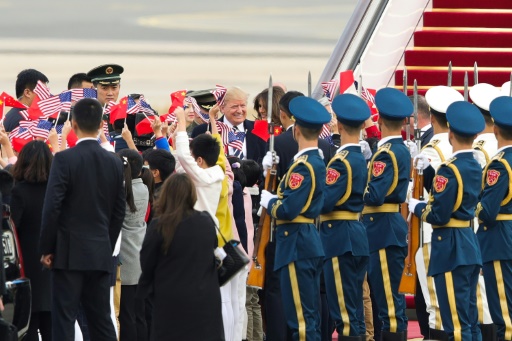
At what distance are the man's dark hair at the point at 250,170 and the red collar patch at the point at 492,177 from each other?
3.80 feet

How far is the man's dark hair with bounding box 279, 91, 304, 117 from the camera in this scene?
273 inches

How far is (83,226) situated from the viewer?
602 cm

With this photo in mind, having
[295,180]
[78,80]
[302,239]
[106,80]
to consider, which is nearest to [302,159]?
[295,180]

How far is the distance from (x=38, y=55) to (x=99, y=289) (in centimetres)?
945

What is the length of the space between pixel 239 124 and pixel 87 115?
166 cm

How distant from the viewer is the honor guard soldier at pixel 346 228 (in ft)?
21.6

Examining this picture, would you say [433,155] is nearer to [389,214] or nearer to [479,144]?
[479,144]

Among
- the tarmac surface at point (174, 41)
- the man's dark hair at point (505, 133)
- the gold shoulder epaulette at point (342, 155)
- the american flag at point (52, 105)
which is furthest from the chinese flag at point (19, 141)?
the tarmac surface at point (174, 41)

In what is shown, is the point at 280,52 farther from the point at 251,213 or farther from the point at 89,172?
the point at 89,172

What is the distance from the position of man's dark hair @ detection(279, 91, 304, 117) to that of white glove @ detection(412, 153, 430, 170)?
61cm

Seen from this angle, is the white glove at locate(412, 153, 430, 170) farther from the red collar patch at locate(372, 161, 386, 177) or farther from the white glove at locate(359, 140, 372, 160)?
the white glove at locate(359, 140, 372, 160)

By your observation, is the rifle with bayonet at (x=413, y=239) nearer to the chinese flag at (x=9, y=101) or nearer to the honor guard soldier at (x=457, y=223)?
the honor guard soldier at (x=457, y=223)

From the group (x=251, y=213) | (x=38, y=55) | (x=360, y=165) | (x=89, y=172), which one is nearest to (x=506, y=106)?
(x=360, y=165)

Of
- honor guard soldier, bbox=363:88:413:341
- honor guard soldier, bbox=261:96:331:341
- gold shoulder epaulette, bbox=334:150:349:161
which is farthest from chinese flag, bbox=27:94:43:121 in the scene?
honor guard soldier, bbox=363:88:413:341
